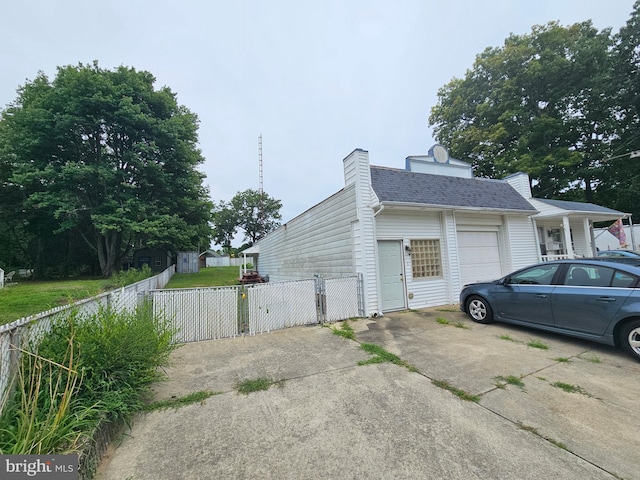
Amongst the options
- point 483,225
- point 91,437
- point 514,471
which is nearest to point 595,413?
point 514,471

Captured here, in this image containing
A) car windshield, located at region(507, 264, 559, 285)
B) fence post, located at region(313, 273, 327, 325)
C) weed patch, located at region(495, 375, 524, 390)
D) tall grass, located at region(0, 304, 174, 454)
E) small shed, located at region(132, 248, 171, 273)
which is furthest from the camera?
small shed, located at region(132, 248, 171, 273)

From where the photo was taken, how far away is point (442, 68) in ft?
40.9

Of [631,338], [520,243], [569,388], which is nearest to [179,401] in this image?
[569,388]

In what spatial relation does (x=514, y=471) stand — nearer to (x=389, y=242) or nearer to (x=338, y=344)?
(x=338, y=344)

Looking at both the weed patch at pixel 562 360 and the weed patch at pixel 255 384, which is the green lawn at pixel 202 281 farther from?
the weed patch at pixel 562 360

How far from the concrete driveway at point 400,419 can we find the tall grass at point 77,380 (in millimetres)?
361

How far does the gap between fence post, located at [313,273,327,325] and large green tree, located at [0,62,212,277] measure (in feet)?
47.6

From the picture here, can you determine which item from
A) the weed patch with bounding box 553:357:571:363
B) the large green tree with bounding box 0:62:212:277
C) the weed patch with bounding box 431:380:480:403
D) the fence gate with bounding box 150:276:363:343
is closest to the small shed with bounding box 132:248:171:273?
the large green tree with bounding box 0:62:212:277

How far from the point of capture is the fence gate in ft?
16.2

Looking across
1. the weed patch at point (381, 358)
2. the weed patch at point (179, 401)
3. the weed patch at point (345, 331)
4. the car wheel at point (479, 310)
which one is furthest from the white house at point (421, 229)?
the weed patch at point (179, 401)

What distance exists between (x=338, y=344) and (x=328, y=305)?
64.7 inches

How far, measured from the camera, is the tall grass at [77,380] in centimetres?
172

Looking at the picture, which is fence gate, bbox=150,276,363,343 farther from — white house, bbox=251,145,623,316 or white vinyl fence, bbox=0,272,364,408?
white house, bbox=251,145,623,316

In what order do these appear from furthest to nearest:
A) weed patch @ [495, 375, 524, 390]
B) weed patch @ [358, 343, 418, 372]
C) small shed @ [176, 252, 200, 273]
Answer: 1. small shed @ [176, 252, 200, 273]
2. weed patch @ [358, 343, 418, 372]
3. weed patch @ [495, 375, 524, 390]
